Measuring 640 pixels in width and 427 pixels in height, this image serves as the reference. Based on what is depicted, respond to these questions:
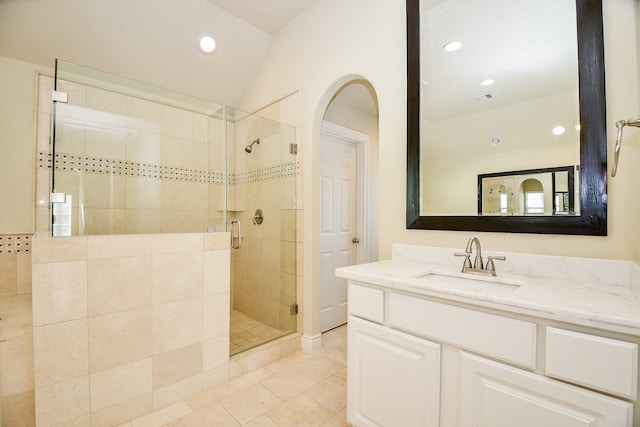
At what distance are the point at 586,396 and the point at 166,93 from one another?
2635 mm

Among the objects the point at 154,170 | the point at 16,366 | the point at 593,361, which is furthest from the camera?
the point at 154,170

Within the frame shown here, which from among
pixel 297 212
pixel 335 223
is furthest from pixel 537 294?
pixel 335 223

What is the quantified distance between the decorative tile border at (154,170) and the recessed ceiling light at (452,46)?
1.39 m

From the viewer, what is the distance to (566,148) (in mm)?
1263

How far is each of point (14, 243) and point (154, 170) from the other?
139cm

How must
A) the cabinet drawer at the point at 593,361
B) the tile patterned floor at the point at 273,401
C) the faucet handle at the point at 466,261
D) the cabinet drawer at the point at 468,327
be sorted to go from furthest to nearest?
1. the tile patterned floor at the point at 273,401
2. the faucet handle at the point at 466,261
3. the cabinet drawer at the point at 468,327
4. the cabinet drawer at the point at 593,361

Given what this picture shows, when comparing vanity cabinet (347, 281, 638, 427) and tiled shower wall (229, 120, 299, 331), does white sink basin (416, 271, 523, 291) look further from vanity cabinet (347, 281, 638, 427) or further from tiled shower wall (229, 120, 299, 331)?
tiled shower wall (229, 120, 299, 331)

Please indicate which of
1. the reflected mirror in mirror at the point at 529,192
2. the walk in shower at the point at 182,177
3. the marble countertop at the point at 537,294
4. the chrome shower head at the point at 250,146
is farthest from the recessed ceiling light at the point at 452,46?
the chrome shower head at the point at 250,146

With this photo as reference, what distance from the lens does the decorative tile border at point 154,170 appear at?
1672 millimetres

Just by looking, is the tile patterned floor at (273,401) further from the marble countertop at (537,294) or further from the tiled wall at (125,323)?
the marble countertop at (537,294)

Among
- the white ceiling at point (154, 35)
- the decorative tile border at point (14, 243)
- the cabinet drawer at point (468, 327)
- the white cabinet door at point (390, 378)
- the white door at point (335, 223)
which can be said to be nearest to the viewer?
the cabinet drawer at point (468, 327)

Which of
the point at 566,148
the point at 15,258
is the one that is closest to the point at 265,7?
the point at 566,148

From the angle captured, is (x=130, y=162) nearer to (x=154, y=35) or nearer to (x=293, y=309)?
(x=154, y=35)

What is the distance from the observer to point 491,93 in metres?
1.50
